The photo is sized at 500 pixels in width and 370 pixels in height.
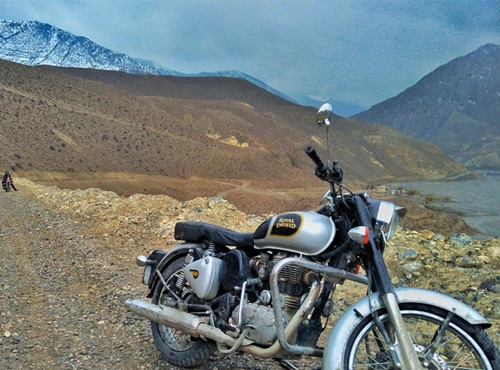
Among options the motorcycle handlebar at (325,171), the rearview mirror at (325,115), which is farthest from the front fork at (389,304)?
the rearview mirror at (325,115)

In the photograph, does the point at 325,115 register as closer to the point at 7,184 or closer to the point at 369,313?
the point at 369,313

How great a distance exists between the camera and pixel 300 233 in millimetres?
2562

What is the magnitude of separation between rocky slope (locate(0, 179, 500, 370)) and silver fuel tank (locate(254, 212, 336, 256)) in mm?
1152

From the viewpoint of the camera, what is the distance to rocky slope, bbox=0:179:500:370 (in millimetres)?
3508

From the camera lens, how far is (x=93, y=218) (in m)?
9.58

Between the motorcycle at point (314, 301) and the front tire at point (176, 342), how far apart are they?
11 mm

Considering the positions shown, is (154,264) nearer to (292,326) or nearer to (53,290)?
(292,326)

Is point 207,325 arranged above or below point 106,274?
above

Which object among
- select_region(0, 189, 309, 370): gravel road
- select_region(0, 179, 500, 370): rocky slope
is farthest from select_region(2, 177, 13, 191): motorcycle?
select_region(0, 189, 309, 370): gravel road

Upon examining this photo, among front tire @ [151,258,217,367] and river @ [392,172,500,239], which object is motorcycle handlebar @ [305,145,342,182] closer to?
front tire @ [151,258,217,367]

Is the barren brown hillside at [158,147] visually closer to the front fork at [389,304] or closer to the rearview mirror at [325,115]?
the rearview mirror at [325,115]

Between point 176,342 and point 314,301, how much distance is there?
4.83 feet

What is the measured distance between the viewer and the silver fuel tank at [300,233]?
254 cm

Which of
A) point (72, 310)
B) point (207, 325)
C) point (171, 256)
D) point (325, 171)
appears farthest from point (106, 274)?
point (325, 171)
